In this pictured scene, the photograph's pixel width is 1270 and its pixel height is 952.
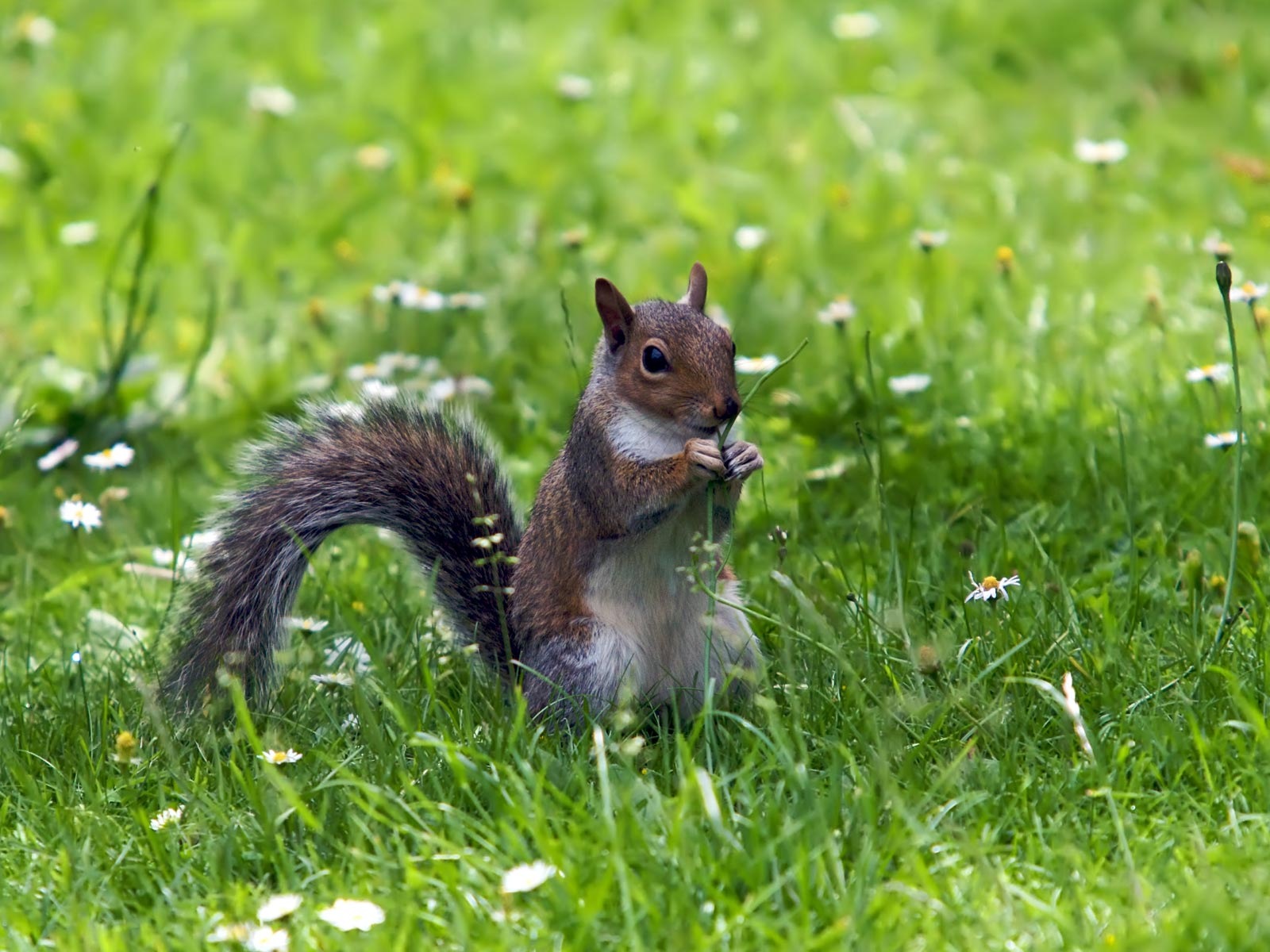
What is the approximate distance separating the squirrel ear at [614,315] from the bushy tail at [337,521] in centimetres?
34

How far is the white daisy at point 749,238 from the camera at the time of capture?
4.59m

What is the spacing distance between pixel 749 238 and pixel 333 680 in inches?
90.1

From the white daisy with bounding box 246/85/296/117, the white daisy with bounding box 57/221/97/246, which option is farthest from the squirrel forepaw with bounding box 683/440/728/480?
the white daisy with bounding box 246/85/296/117

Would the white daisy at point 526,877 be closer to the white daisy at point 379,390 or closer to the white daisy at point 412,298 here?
the white daisy at point 379,390

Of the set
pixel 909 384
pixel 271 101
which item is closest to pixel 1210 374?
pixel 909 384

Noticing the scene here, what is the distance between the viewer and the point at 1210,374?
320 cm

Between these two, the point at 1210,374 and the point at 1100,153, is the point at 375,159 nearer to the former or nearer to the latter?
the point at 1100,153

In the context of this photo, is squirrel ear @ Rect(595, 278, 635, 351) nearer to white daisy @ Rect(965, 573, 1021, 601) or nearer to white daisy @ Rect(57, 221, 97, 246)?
white daisy @ Rect(965, 573, 1021, 601)

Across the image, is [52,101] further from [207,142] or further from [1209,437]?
[1209,437]

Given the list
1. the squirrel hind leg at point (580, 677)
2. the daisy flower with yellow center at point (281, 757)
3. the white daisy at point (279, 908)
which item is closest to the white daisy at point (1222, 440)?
the squirrel hind leg at point (580, 677)

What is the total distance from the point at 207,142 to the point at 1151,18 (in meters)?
3.23

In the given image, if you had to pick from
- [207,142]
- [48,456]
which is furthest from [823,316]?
[207,142]

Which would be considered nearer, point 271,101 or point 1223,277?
point 1223,277

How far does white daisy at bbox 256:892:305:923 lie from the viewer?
1966 mm
